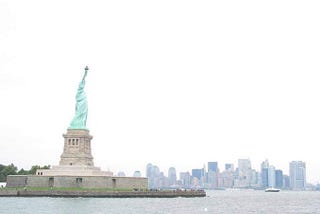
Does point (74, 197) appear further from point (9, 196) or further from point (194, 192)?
point (194, 192)

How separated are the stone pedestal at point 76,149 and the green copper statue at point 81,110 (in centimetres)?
146

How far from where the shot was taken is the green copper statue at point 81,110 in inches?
3671

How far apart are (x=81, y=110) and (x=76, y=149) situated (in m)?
7.97

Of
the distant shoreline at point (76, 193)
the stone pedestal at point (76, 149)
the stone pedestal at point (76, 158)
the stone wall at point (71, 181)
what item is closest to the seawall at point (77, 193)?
the distant shoreline at point (76, 193)

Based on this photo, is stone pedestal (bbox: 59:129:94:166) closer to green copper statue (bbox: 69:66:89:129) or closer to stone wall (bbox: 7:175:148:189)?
green copper statue (bbox: 69:66:89:129)

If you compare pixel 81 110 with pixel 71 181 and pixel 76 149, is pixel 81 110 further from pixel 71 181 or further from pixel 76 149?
pixel 71 181

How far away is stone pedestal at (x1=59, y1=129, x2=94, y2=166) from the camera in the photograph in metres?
89.3

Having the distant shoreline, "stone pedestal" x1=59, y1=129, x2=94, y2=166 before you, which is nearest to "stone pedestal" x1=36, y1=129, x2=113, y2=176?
"stone pedestal" x1=59, y1=129, x2=94, y2=166

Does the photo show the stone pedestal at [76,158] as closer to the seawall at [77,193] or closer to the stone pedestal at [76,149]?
the stone pedestal at [76,149]

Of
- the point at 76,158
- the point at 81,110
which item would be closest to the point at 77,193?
the point at 76,158

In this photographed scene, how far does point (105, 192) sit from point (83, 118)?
53.4ft

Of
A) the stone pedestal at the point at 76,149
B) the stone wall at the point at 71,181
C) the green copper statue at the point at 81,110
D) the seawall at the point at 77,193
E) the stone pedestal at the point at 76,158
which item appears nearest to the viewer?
the seawall at the point at 77,193

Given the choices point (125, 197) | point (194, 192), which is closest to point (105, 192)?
point (125, 197)

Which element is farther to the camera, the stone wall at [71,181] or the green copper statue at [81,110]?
the green copper statue at [81,110]
